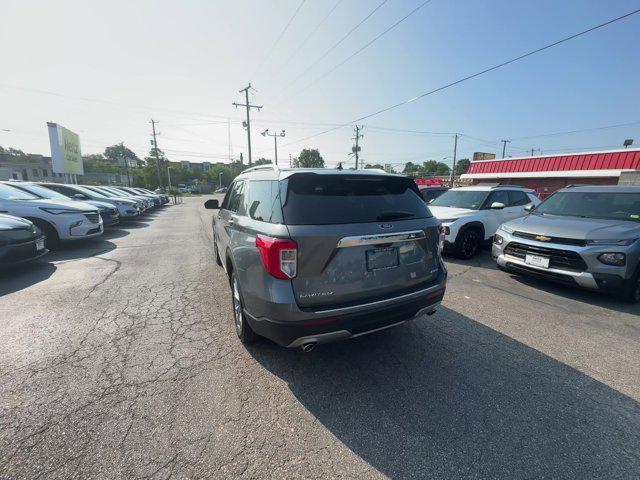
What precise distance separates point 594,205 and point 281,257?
5.91 m

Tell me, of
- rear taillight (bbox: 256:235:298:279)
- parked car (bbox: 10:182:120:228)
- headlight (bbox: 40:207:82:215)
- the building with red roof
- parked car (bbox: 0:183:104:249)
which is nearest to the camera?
rear taillight (bbox: 256:235:298:279)

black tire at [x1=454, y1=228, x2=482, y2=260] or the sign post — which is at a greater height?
the sign post

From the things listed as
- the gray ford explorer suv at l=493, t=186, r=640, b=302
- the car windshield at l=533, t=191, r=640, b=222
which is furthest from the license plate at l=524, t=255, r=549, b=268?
the car windshield at l=533, t=191, r=640, b=222

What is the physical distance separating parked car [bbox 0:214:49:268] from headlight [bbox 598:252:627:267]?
920 cm

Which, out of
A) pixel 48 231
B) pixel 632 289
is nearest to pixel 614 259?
pixel 632 289

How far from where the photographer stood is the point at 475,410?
7.32 ft

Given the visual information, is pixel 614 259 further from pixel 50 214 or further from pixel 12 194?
pixel 12 194

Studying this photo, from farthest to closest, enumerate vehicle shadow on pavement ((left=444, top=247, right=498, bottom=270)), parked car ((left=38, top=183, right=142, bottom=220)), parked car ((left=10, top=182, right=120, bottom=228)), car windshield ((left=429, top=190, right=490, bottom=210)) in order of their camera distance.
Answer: parked car ((left=38, top=183, right=142, bottom=220)) < parked car ((left=10, top=182, right=120, bottom=228)) < car windshield ((left=429, top=190, right=490, bottom=210)) < vehicle shadow on pavement ((left=444, top=247, right=498, bottom=270))

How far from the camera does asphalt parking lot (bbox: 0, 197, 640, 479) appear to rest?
1.82m

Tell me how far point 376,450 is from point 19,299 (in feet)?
17.4

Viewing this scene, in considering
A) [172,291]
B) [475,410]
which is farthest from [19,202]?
[475,410]

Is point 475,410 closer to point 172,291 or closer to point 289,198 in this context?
point 289,198

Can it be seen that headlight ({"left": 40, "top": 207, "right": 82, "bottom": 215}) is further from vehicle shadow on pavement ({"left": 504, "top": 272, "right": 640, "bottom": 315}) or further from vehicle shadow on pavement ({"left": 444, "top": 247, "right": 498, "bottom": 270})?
vehicle shadow on pavement ({"left": 504, "top": 272, "right": 640, "bottom": 315})

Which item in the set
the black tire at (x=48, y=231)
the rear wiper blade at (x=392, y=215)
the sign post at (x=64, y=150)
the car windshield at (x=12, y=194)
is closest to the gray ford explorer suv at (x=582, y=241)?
the rear wiper blade at (x=392, y=215)
